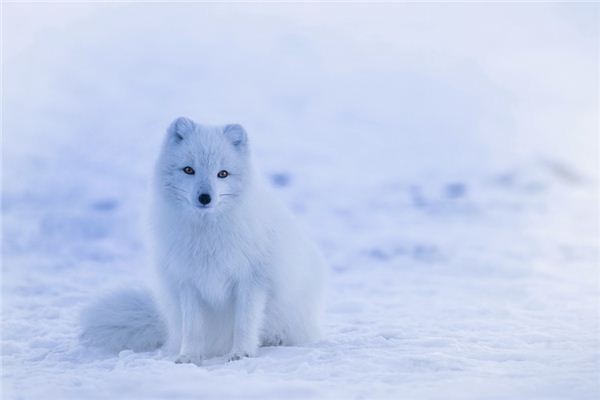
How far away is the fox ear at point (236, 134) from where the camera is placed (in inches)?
145

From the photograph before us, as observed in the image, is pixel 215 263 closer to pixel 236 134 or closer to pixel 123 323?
pixel 236 134

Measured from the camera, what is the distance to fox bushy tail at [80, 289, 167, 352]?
4.04 m

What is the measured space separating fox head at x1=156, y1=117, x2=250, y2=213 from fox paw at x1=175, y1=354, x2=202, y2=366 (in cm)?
78

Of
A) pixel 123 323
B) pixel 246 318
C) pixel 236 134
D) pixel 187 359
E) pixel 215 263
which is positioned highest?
pixel 236 134

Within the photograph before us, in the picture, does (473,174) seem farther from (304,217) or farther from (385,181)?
(304,217)

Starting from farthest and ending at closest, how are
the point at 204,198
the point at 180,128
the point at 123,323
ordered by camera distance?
1. the point at 123,323
2. the point at 180,128
3. the point at 204,198

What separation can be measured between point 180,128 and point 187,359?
3.96 ft

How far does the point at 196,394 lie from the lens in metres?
2.81

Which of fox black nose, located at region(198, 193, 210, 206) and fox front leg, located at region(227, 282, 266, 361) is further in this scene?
fox front leg, located at region(227, 282, 266, 361)

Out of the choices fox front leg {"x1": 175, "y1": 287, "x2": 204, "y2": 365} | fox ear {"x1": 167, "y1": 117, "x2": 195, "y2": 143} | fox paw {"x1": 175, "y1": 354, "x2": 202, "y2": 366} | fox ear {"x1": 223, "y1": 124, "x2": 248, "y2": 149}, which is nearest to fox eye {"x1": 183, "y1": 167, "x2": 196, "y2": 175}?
fox ear {"x1": 167, "y1": 117, "x2": 195, "y2": 143}

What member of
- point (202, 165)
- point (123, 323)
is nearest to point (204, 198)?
point (202, 165)

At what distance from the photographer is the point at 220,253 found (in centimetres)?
364

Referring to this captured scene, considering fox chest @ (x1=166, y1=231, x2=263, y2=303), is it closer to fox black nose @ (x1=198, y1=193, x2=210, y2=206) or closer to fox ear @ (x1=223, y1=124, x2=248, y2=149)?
fox black nose @ (x1=198, y1=193, x2=210, y2=206)

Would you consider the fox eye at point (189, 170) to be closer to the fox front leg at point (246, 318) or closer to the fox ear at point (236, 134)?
the fox ear at point (236, 134)
